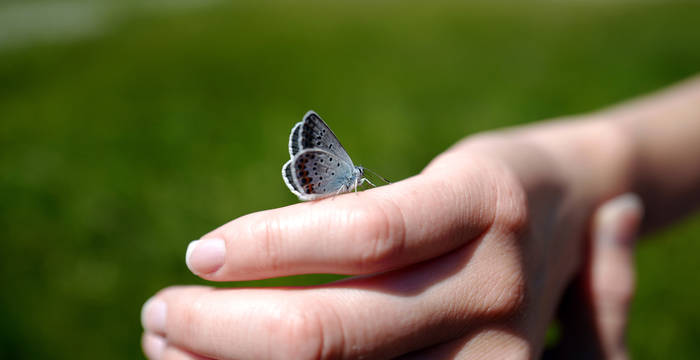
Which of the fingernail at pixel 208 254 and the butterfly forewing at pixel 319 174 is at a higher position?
the butterfly forewing at pixel 319 174

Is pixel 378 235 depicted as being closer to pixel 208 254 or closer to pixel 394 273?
pixel 394 273

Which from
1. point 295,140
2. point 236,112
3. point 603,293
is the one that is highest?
point 236,112

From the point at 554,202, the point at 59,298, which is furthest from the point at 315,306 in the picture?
the point at 59,298

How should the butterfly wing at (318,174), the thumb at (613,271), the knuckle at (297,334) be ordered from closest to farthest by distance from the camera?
the knuckle at (297,334) < the butterfly wing at (318,174) < the thumb at (613,271)

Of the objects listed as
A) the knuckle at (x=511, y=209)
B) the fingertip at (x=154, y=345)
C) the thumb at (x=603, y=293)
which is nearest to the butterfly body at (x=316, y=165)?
the knuckle at (x=511, y=209)

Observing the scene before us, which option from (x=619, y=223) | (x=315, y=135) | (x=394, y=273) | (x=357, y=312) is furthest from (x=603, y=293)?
(x=315, y=135)

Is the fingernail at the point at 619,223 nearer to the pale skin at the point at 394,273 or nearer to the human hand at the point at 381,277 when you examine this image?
the pale skin at the point at 394,273
